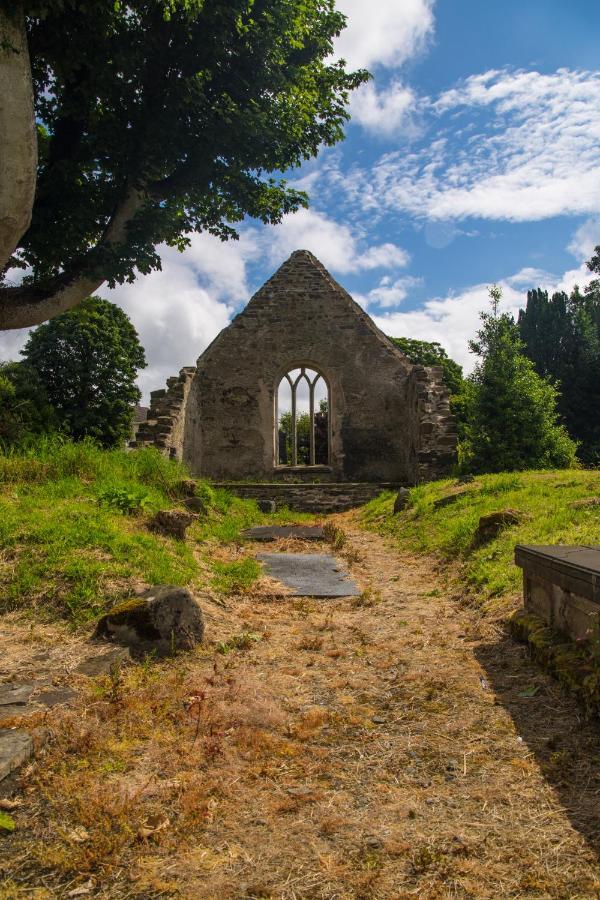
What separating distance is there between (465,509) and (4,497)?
6.20m

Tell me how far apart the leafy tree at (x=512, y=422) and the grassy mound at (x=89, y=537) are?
6.41 m

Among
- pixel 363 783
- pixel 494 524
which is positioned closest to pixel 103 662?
pixel 363 783

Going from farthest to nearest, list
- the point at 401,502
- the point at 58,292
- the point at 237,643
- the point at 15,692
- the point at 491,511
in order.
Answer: the point at 401,502, the point at 58,292, the point at 491,511, the point at 237,643, the point at 15,692

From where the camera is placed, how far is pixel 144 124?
9.38 metres

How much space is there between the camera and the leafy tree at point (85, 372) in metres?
17.2

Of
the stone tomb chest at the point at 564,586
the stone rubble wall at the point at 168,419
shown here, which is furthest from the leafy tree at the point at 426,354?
the stone tomb chest at the point at 564,586

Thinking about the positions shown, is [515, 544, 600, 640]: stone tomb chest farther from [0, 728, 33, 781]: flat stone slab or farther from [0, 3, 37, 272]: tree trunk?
[0, 3, 37, 272]: tree trunk

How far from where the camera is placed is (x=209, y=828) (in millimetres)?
2264

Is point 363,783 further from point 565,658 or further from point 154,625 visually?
point 154,625

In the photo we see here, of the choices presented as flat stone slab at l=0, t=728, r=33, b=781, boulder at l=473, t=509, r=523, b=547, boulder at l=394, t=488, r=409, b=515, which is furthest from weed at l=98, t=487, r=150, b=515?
boulder at l=394, t=488, r=409, b=515

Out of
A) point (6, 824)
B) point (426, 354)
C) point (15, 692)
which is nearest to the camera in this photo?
point (6, 824)

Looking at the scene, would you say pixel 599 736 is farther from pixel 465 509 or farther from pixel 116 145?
pixel 116 145

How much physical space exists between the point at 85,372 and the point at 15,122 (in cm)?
1113

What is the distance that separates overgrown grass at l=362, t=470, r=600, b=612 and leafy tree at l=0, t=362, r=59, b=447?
6.62 metres
